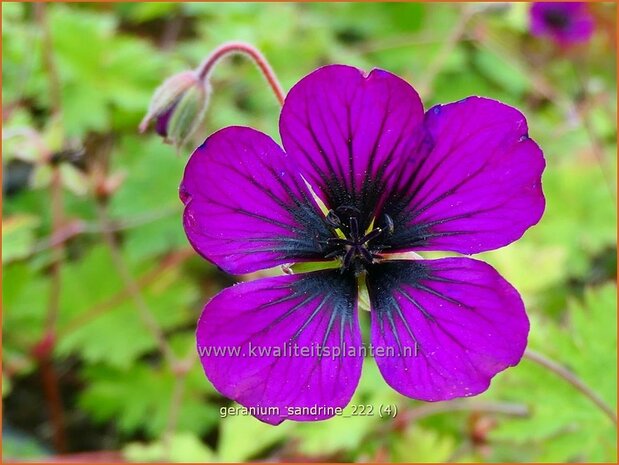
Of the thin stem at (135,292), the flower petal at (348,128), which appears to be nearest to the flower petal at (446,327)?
the flower petal at (348,128)

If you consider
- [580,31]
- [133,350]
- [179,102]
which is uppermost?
[580,31]

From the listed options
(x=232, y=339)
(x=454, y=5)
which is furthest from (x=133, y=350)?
(x=454, y=5)

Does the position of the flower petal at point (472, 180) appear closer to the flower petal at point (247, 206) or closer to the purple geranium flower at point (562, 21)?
the flower petal at point (247, 206)

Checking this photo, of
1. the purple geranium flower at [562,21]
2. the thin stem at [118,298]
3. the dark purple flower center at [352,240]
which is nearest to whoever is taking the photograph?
the dark purple flower center at [352,240]

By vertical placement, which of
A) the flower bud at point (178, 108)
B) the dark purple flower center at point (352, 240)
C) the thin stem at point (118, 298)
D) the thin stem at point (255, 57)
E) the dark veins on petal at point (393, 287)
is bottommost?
the thin stem at point (118, 298)

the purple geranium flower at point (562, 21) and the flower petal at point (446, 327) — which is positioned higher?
the purple geranium flower at point (562, 21)

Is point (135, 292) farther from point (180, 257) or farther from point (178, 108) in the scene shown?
point (178, 108)

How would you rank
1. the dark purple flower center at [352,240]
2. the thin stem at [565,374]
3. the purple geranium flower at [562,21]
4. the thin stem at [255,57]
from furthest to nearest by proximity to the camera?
the purple geranium flower at [562,21] < the thin stem at [565,374] < the thin stem at [255,57] < the dark purple flower center at [352,240]

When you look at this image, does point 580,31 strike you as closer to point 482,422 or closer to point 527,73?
point 527,73
